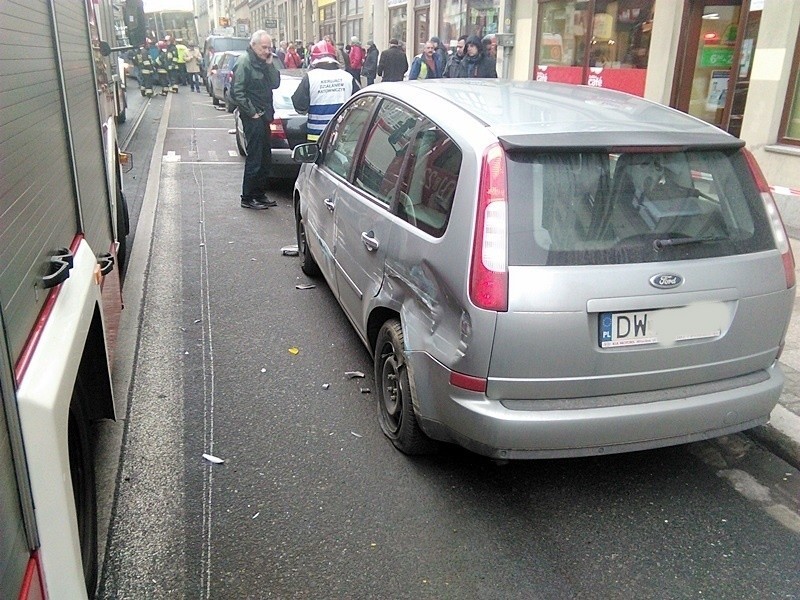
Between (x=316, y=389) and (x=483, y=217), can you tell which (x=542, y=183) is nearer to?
(x=483, y=217)

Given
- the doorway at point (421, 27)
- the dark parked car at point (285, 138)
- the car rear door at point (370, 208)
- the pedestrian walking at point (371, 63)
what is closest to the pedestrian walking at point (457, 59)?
the dark parked car at point (285, 138)

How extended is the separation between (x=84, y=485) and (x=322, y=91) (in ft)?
21.2

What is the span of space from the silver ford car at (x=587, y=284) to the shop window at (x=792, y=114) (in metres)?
5.39

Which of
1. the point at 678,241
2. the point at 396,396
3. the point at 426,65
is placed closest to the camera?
the point at 678,241

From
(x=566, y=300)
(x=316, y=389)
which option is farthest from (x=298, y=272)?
(x=566, y=300)

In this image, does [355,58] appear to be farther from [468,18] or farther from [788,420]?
[788,420]

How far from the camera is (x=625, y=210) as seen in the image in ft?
9.52

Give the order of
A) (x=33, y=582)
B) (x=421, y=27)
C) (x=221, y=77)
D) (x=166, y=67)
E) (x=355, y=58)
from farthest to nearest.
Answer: (x=166, y=67), (x=421, y=27), (x=221, y=77), (x=355, y=58), (x=33, y=582)

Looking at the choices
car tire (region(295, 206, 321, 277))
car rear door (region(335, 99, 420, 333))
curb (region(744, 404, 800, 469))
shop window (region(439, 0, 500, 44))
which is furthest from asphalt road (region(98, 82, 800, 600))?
shop window (region(439, 0, 500, 44))

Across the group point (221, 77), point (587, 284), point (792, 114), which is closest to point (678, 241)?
point (587, 284)

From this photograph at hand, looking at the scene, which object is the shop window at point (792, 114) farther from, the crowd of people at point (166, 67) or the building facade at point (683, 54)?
the crowd of people at point (166, 67)

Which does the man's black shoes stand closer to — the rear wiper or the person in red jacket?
the rear wiper

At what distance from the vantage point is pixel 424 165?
3.41m

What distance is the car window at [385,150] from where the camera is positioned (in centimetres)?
369
